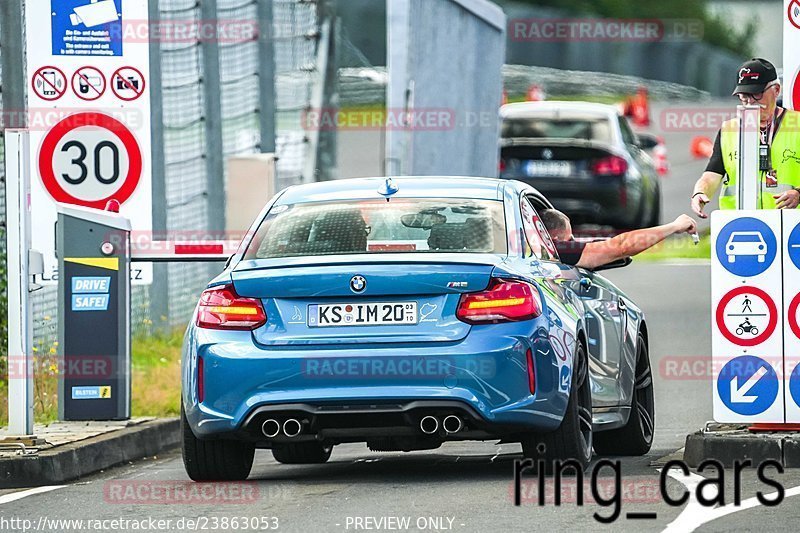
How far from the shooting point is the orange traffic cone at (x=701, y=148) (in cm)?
4341

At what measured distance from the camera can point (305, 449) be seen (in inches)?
467

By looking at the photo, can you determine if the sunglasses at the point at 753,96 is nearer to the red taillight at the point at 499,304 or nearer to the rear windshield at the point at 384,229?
the rear windshield at the point at 384,229

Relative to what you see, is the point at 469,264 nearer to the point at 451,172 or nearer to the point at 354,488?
the point at 354,488

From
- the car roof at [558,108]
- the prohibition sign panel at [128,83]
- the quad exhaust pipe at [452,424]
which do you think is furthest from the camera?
the car roof at [558,108]

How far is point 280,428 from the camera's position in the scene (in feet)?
32.8

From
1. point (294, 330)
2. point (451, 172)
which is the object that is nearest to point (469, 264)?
point (294, 330)

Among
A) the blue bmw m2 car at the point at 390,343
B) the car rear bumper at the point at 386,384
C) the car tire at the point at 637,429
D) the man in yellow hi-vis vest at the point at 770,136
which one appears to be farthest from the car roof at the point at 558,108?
the car rear bumper at the point at 386,384

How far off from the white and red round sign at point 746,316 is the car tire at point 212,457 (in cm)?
241

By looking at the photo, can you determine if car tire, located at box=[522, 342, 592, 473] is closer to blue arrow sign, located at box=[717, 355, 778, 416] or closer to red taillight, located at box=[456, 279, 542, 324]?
red taillight, located at box=[456, 279, 542, 324]

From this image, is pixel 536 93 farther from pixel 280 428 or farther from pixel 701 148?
pixel 280 428

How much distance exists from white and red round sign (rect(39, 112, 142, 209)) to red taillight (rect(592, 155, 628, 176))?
453 inches

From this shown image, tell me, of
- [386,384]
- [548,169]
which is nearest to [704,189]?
[386,384]

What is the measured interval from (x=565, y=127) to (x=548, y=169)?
2.88 feet

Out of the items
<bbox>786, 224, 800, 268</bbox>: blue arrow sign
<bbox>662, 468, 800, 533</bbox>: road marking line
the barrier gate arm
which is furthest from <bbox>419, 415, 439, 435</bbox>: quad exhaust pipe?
the barrier gate arm
